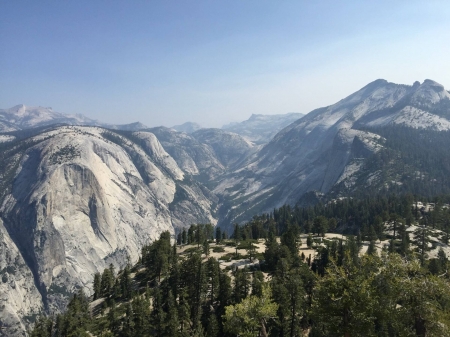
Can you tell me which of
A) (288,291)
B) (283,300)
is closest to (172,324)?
(283,300)

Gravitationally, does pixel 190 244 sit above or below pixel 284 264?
below

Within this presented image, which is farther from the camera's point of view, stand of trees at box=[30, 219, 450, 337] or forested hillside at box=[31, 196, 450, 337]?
forested hillside at box=[31, 196, 450, 337]

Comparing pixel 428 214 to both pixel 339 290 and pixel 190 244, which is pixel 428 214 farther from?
pixel 339 290

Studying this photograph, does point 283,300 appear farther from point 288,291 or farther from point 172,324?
point 172,324

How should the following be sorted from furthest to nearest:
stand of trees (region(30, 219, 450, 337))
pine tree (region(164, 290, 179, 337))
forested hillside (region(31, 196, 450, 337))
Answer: pine tree (region(164, 290, 179, 337)), forested hillside (region(31, 196, 450, 337)), stand of trees (region(30, 219, 450, 337))

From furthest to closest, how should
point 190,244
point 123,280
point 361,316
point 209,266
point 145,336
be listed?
point 190,244 < point 123,280 < point 209,266 < point 145,336 < point 361,316

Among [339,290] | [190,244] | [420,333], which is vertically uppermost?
[339,290]

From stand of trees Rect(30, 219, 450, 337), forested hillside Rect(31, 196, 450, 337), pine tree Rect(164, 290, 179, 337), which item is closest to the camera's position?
stand of trees Rect(30, 219, 450, 337)

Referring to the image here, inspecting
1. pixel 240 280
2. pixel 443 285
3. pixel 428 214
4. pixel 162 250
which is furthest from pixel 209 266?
pixel 428 214

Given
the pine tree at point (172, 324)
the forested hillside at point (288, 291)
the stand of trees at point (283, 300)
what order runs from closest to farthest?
1. the stand of trees at point (283, 300)
2. the forested hillside at point (288, 291)
3. the pine tree at point (172, 324)
